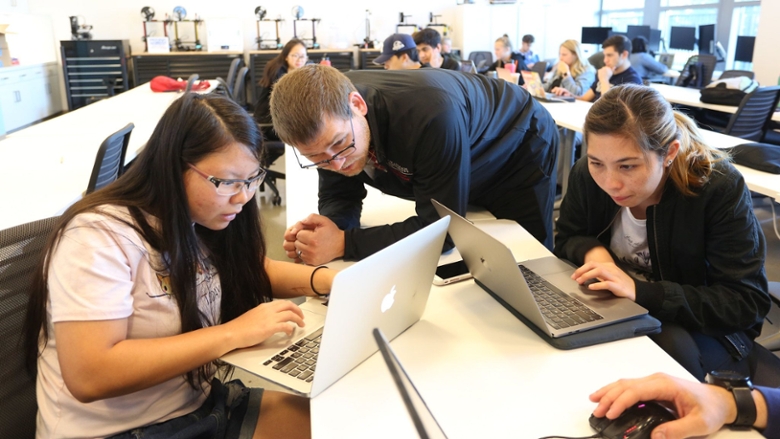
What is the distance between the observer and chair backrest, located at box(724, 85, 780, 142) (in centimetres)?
385

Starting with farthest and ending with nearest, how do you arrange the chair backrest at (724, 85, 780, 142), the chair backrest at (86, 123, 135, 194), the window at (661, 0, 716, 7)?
the window at (661, 0, 716, 7)
the chair backrest at (724, 85, 780, 142)
the chair backrest at (86, 123, 135, 194)

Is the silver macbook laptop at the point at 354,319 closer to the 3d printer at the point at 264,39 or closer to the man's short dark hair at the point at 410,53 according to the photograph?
the man's short dark hair at the point at 410,53

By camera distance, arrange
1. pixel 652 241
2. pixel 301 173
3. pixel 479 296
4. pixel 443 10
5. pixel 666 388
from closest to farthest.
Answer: pixel 666 388 < pixel 479 296 < pixel 652 241 < pixel 301 173 < pixel 443 10

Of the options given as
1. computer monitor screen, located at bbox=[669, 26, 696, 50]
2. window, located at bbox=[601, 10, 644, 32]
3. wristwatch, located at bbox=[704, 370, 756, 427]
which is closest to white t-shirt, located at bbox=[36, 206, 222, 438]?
wristwatch, located at bbox=[704, 370, 756, 427]

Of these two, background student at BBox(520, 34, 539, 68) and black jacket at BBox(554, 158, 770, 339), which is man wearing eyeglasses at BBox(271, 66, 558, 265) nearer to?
black jacket at BBox(554, 158, 770, 339)

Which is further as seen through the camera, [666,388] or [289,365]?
[289,365]

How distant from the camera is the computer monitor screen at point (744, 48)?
618cm

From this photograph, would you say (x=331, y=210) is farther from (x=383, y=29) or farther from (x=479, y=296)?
(x=383, y=29)

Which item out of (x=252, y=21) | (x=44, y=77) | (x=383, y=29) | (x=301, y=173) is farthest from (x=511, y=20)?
(x=301, y=173)

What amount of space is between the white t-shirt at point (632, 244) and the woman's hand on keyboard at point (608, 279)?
0.29 m

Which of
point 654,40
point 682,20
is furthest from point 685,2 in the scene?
point 654,40

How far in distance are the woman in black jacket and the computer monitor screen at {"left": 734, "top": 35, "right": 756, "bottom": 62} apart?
577 cm

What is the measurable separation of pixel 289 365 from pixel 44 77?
8.36 m

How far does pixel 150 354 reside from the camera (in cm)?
101
